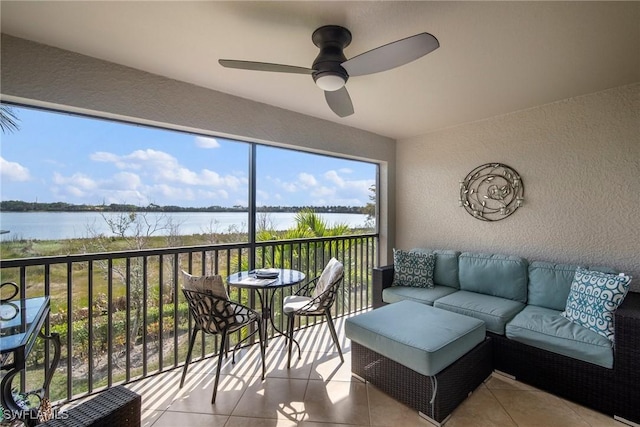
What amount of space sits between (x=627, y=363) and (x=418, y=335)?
1.29 meters

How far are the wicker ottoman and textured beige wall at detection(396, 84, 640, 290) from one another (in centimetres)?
147

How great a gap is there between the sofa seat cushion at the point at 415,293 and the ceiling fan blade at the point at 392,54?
2277 mm

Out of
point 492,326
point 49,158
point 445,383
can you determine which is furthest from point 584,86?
point 49,158

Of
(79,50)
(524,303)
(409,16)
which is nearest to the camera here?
(409,16)

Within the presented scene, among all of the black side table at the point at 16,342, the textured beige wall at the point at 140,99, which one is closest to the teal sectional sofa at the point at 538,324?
the textured beige wall at the point at 140,99

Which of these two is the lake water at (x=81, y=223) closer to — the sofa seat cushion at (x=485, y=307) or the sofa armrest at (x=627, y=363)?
the sofa seat cushion at (x=485, y=307)

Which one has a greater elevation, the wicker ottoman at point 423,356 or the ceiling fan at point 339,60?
the ceiling fan at point 339,60

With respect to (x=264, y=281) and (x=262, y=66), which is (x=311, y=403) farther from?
(x=262, y=66)

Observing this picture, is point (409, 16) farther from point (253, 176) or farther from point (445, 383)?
point (445, 383)

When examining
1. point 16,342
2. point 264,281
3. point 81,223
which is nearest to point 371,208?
point 264,281

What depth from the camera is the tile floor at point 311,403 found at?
1.82m

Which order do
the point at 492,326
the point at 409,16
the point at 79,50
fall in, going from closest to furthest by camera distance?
the point at 409,16 → the point at 79,50 → the point at 492,326

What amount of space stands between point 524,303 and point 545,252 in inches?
25.3

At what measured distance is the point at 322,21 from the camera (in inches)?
64.4
